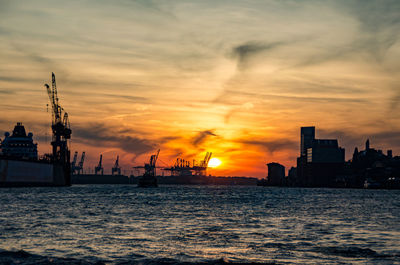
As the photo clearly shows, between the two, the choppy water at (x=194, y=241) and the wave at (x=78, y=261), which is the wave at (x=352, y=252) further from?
the wave at (x=78, y=261)

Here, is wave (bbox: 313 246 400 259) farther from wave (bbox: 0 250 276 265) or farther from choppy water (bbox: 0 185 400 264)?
wave (bbox: 0 250 276 265)

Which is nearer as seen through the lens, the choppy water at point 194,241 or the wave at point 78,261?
the wave at point 78,261

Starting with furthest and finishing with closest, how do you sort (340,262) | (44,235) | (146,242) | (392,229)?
(392,229)
(44,235)
(146,242)
(340,262)

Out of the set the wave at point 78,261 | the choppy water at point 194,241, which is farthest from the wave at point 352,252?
the wave at point 78,261

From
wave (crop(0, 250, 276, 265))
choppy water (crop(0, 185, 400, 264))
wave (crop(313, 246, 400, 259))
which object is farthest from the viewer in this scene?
wave (crop(313, 246, 400, 259))

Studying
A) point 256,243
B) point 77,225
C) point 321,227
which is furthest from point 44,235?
point 321,227

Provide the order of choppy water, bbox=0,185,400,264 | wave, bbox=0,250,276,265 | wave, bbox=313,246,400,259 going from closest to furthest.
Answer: wave, bbox=0,250,276,265 < choppy water, bbox=0,185,400,264 < wave, bbox=313,246,400,259

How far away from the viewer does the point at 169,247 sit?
35531mm

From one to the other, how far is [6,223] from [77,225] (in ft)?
24.3

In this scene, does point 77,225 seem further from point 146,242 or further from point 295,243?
point 295,243

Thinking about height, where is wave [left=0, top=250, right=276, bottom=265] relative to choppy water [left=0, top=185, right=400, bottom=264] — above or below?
below

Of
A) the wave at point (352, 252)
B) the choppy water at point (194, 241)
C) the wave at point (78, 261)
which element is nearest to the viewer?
the wave at point (78, 261)

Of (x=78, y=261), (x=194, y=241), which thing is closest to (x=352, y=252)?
(x=194, y=241)

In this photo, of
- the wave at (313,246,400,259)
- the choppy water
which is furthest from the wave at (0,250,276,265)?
the wave at (313,246,400,259)
